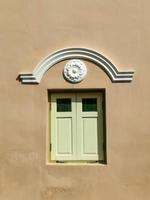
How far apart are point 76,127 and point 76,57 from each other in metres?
1.35

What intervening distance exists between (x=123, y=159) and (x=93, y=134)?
0.76 meters

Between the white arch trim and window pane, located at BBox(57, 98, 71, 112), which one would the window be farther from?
the white arch trim

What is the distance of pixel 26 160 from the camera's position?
32.4ft

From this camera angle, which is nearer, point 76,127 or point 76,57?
point 76,57

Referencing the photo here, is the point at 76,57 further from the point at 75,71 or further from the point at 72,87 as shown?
the point at 72,87

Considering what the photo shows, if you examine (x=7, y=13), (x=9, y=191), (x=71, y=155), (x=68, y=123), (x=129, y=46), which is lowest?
(x=9, y=191)

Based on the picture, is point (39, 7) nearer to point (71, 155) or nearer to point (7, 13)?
point (7, 13)

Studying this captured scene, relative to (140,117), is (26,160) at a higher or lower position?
lower

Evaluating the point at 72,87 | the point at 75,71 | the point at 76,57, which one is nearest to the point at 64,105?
the point at 72,87

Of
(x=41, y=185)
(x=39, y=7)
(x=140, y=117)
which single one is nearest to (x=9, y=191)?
(x=41, y=185)

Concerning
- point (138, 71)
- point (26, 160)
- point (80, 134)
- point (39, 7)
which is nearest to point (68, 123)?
point (80, 134)

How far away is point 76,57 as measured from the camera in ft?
32.6

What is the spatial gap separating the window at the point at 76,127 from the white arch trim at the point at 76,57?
50cm

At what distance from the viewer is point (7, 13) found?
33.1ft
